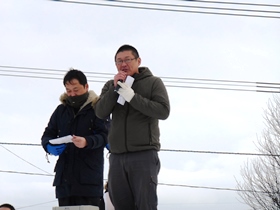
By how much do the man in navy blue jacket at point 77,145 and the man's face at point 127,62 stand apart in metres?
0.64

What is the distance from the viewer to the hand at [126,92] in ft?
12.6

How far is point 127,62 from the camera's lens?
13.4ft

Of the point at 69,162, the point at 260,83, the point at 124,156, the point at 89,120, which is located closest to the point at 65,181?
the point at 69,162

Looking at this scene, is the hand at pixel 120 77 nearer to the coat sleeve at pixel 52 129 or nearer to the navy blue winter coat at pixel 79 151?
the navy blue winter coat at pixel 79 151

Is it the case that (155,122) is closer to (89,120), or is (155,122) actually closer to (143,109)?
(143,109)

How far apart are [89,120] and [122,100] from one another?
0.83 m

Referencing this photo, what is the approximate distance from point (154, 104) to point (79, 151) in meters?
1.04

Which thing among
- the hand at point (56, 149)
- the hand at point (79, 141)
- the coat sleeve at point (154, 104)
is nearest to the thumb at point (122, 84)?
the coat sleeve at point (154, 104)

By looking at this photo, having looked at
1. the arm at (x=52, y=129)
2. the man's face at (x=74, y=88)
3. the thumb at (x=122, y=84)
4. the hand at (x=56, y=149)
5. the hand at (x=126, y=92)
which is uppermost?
the man's face at (x=74, y=88)

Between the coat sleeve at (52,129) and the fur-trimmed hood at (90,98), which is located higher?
the fur-trimmed hood at (90,98)

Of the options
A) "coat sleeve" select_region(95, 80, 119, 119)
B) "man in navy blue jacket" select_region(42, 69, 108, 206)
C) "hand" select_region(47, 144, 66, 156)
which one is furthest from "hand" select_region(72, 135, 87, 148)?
"coat sleeve" select_region(95, 80, 119, 119)

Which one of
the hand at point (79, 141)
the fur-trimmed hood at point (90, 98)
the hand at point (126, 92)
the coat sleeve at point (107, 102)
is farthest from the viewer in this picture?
the fur-trimmed hood at point (90, 98)

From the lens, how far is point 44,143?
470 cm

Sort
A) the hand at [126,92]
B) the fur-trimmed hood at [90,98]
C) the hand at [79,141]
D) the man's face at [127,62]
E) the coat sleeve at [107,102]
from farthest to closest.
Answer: the fur-trimmed hood at [90,98]
the hand at [79,141]
the man's face at [127,62]
the coat sleeve at [107,102]
the hand at [126,92]
